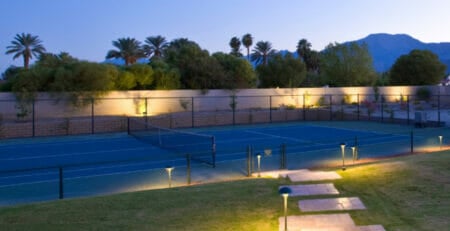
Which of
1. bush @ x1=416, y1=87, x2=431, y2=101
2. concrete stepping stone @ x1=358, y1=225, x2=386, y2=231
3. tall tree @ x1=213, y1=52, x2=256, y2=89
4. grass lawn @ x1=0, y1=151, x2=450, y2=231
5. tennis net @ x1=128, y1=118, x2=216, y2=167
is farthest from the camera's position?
bush @ x1=416, y1=87, x2=431, y2=101

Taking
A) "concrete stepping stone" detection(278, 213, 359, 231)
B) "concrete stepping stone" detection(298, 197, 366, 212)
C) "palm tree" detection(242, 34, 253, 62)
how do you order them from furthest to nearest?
"palm tree" detection(242, 34, 253, 62) < "concrete stepping stone" detection(298, 197, 366, 212) < "concrete stepping stone" detection(278, 213, 359, 231)

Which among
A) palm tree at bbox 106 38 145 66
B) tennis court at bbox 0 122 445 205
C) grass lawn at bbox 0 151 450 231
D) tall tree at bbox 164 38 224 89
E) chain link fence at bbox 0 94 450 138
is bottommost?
tennis court at bbox 0 122 445 205

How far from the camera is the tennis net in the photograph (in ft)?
62.2

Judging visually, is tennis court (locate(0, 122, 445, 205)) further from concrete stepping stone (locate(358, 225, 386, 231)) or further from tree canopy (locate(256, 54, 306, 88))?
tree canopy (locate(256, 54, 306, 88))

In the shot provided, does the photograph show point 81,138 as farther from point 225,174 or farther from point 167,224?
point 167,224

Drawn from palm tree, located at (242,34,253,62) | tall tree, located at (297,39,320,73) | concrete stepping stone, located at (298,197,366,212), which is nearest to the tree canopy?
tall tree, located at (297,39,320,73)

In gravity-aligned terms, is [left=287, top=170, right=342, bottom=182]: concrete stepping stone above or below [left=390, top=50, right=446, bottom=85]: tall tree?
below

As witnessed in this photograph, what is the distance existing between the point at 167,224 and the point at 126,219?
73 centimetres

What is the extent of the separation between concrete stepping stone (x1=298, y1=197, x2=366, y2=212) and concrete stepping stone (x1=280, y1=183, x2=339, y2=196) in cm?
46

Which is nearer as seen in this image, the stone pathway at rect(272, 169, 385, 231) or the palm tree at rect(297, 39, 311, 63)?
the stone pathway at rect(272, 169, 385, 231)

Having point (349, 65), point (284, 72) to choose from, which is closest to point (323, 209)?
point (284, 72)

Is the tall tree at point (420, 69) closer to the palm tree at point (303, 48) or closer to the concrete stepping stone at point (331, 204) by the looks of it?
the palm tree at point (303, 48)

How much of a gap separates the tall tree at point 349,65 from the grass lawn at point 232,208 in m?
57.6

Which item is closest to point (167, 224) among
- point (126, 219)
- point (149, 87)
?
point (126, 219)
